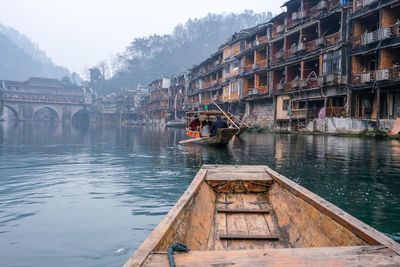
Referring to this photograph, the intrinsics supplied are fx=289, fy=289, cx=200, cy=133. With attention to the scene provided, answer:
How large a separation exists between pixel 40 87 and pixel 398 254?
282 ft

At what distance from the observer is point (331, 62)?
25.5m

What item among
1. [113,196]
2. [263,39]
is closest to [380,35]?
[263,39]

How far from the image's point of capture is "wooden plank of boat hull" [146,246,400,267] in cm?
207

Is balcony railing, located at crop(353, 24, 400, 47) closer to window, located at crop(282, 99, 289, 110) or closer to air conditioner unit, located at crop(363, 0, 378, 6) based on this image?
air conditioner unit, located at crop(363, 0, 378, 6)

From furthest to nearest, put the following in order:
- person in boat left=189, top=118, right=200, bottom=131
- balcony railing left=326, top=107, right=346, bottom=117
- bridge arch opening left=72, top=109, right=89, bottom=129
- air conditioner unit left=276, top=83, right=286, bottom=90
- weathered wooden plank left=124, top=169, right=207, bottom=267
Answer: bridge arch opening left=72, top=109, right=89, bottom=129 < air conditioner unit left=276, top=83, right=286, bottom=90 < balcony railing left=326, top=107, right=346, bottom=117 < person in boat left=189, top=118, right=200, bottom=131 < weathered wooden plank left=124, top=169, right=207, bottom=267

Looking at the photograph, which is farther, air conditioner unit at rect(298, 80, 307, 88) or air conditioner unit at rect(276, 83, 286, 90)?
air conditioner unit at rect(276, 83, 286, 90)

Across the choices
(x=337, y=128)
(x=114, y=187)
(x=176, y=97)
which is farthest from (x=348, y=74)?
(x=176, y=97)

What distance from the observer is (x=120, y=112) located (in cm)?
8119

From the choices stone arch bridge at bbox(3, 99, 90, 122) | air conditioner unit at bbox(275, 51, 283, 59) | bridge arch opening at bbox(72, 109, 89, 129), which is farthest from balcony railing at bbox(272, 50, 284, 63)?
bridge arch opening at bbox(72, 109, 89, 129)

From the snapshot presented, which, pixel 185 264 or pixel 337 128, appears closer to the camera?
pixel 185 264

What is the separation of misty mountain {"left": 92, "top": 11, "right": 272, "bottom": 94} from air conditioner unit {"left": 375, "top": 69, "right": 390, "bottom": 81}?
239ft

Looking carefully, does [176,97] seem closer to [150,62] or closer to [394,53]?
[150,62]

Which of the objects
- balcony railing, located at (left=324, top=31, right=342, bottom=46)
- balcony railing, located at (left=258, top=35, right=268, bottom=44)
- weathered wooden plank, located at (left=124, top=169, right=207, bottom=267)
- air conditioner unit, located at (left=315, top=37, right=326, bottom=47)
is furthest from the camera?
balcony railing, located at (left=258, top=35, right=268, bottom=44)

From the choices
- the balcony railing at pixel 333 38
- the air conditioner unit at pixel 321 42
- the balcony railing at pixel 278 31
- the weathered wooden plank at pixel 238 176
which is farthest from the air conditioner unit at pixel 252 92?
the weathered wooden plank at pixel 238 176
